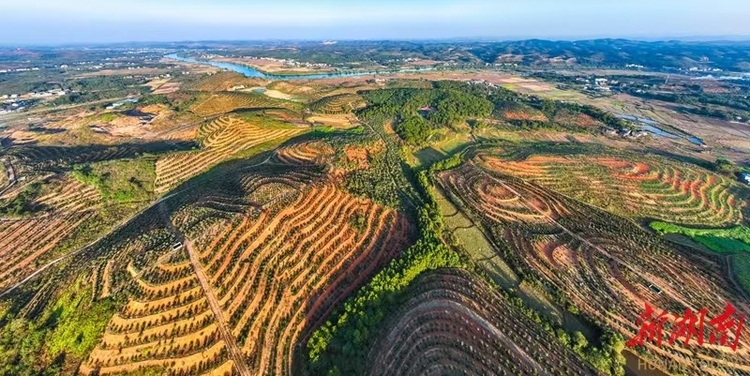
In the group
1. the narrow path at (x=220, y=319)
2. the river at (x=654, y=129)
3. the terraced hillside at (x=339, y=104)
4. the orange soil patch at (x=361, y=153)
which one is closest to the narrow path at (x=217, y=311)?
the narrow path at (x=220, y=319)

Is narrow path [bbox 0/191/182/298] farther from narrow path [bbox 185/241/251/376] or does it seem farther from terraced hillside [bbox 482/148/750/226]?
terraced hillside [bbox 482/148/750/226]

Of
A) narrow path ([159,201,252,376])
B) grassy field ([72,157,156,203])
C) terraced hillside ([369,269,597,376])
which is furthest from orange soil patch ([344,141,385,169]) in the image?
grassy field ([72,157,156,203])

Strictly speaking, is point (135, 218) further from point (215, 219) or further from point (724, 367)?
point (724, 367)

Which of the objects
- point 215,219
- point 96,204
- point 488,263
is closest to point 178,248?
point 215,219

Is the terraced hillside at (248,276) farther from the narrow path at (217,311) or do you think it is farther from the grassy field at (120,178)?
the grassy field at (120,178)

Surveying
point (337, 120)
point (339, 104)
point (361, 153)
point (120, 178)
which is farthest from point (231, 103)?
point (361, 153)
